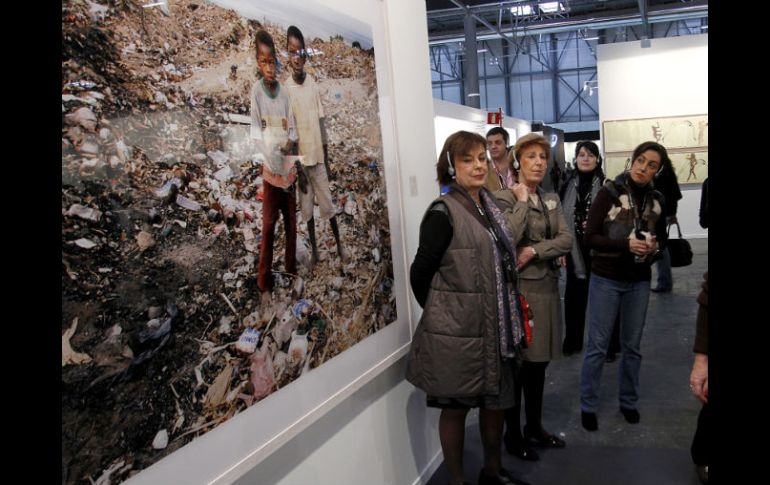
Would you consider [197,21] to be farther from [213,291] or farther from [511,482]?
[511,482]

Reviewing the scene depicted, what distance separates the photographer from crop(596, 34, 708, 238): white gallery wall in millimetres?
11125

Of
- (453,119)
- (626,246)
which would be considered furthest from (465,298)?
(453,119)

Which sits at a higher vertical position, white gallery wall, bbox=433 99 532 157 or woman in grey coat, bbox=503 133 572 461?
white gallery wall, bbox=433 99 532 157

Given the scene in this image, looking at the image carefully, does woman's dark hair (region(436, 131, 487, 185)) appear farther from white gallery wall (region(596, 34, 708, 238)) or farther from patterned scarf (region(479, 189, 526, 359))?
white gallery wall (region(596, 34, 708, 238))

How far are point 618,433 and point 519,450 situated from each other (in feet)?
2.54

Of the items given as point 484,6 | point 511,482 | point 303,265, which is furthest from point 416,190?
point 484,6

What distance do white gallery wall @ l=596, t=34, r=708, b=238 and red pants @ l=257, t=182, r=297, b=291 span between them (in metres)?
10.6

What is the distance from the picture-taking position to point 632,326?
382cm

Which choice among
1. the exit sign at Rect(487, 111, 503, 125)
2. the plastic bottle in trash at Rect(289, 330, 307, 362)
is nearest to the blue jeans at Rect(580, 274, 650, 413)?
the plastic bottle in trash at Rect(289, 330, 307, 362)

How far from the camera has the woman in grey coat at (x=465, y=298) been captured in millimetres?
2748

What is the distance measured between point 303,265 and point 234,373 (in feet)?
1.68

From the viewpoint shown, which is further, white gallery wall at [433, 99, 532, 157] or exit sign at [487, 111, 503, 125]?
exit sign at [487, 111, 503, 125]

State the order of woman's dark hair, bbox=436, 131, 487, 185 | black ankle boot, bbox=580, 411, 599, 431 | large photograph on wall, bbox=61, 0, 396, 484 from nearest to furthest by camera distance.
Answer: large photograph on wall, bbox=61, 0, 396, 484, woman's dark hair, bbox=436, 131, 487, 185, black ankle boot, bbox=580, 411, 599, 431

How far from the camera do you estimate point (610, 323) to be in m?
3.81
